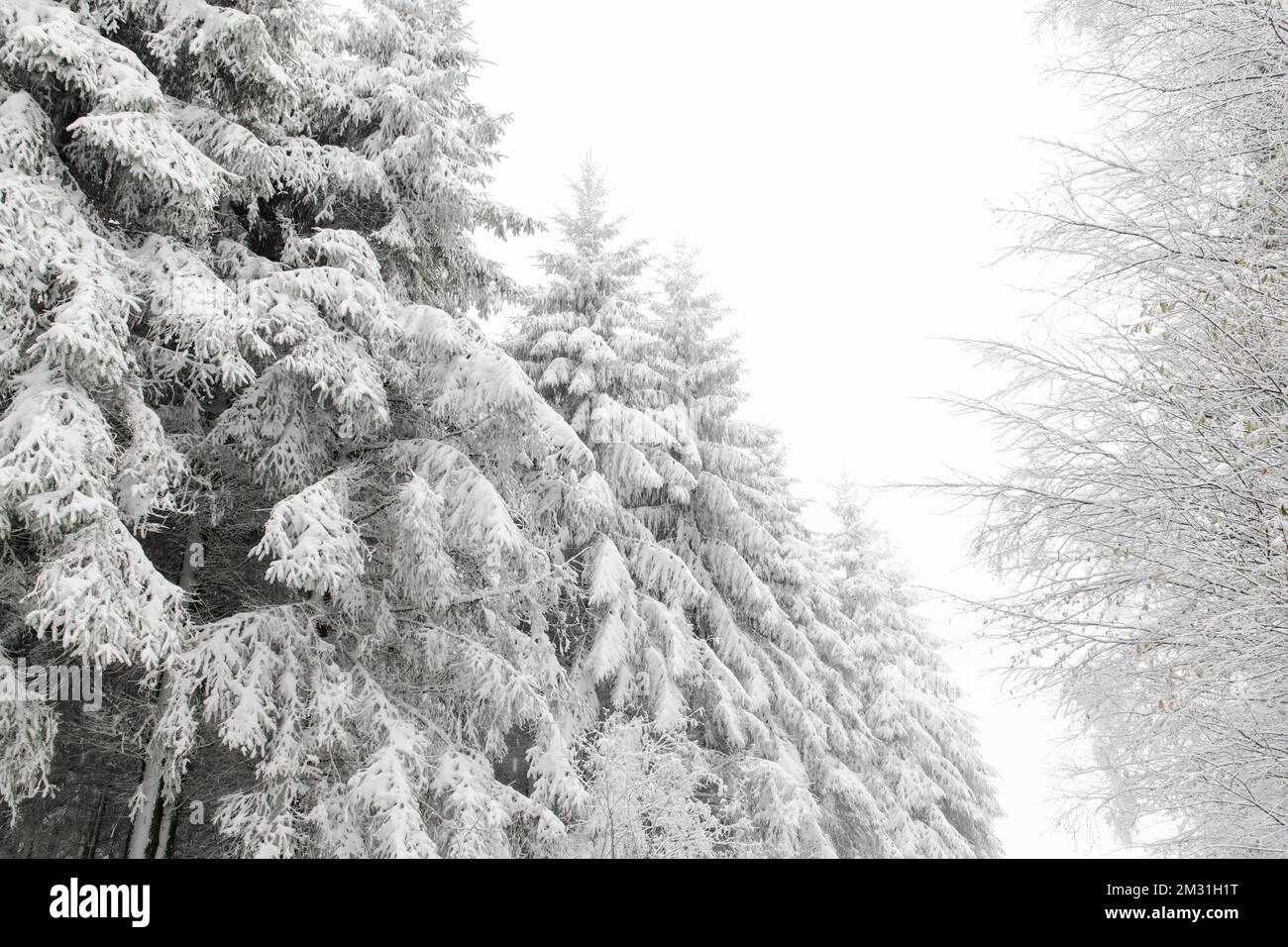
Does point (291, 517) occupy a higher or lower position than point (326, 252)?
lower

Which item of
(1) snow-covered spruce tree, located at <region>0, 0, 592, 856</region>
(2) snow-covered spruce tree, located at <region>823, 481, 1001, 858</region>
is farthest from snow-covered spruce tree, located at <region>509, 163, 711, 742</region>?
(2) snow-covered spruce tree, located at <region>823, 481, 1001, 858</region>

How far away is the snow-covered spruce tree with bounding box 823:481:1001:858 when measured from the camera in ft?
62.1

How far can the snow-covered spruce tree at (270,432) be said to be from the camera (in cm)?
604

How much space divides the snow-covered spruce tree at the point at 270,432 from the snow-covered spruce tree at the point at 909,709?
495 inches

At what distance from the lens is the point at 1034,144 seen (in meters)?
6.45

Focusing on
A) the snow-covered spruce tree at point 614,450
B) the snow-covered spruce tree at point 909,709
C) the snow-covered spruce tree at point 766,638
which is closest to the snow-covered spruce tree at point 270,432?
the snow-covered spruce tree at point 614,450

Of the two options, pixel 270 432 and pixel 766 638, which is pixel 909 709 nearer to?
pixel 766 638

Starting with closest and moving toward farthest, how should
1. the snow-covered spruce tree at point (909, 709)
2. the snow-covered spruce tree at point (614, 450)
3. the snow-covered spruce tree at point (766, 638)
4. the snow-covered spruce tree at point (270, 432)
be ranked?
1. the snow-covered spruce tree at point (270, 432)
2. the snow-covered spruce tree at point (614, 450)
3. the snow-covered spruce tree at point (766, 638)
4. the snow-covered spruce tree at point (909, 709)

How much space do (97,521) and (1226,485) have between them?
8452 mm

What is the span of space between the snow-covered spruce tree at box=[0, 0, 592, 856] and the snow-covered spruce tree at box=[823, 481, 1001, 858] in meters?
12.6

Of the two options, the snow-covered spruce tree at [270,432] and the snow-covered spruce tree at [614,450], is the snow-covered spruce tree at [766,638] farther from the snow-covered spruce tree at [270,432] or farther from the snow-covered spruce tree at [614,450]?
the snow-covered spruce tree at [270,432]

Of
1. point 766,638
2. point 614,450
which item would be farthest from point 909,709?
point 614,450
